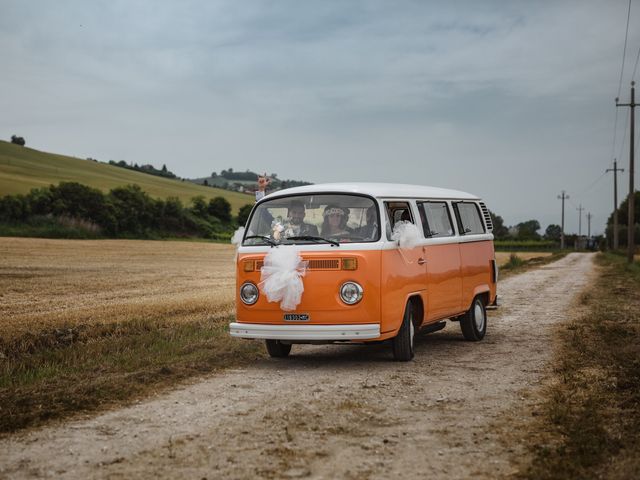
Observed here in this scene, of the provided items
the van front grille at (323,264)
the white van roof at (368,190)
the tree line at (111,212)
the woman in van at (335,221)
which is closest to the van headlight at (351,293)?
the van front grille at (323,264)

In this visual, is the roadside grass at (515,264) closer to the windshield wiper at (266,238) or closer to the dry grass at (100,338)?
the dry grass at (100,338)

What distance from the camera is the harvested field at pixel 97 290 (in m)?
14.9

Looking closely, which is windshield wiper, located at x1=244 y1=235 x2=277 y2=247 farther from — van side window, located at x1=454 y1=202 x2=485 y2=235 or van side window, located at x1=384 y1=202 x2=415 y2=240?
van side window, located at x1=454 y1=202 x2=485 y2=235

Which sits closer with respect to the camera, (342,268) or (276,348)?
(342,268)

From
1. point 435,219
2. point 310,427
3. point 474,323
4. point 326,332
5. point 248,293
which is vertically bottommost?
point 310,427

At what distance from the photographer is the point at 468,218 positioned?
44.7 feet

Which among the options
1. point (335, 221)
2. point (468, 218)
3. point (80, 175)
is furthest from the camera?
A: point (80, 175)

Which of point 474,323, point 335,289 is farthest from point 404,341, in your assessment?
point 474,323

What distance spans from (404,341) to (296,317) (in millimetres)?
1499

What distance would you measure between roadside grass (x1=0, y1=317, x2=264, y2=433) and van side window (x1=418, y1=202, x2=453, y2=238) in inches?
115

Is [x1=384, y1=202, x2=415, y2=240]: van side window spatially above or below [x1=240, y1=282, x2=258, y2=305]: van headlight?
above

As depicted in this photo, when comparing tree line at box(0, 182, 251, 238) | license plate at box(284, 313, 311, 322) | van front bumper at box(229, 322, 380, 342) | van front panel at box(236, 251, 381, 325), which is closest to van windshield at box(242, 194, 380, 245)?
van front panel at box(236, 251, 381, 325)

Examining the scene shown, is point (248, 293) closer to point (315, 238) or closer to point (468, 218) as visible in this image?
point (315, 238)

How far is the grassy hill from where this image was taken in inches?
3711
